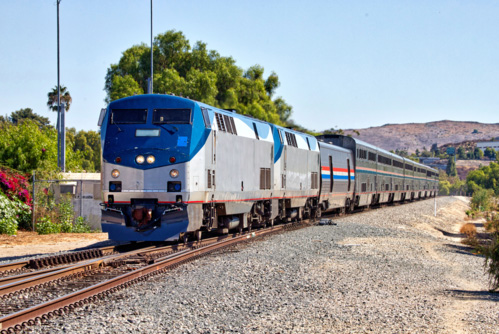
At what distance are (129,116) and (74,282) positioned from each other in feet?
17.8

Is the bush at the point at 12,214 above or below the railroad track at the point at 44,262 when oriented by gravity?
above

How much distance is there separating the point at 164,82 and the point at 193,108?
132 ft

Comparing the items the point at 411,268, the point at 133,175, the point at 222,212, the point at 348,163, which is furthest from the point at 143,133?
the point at 348,163

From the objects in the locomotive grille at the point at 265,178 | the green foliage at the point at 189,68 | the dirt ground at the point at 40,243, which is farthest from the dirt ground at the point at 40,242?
the green foliage at the point at 189,68

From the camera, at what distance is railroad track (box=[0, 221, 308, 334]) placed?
7.82m

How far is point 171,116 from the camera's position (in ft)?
47.0

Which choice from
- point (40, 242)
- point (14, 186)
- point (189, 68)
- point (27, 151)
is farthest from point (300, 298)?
point (189, 68)

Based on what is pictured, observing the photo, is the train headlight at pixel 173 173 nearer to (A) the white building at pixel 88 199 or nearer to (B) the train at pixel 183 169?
(B) the train at pixel 183 169

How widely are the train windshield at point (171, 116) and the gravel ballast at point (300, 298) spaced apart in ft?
11.2

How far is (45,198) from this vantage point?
23.0m

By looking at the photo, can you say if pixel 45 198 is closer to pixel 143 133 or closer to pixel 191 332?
pixel 143 133

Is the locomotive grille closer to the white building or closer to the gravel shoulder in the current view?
the gravel shoulder

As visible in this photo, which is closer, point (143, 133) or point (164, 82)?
point (143, 133)

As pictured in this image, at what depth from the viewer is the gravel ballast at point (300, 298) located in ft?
25.7
